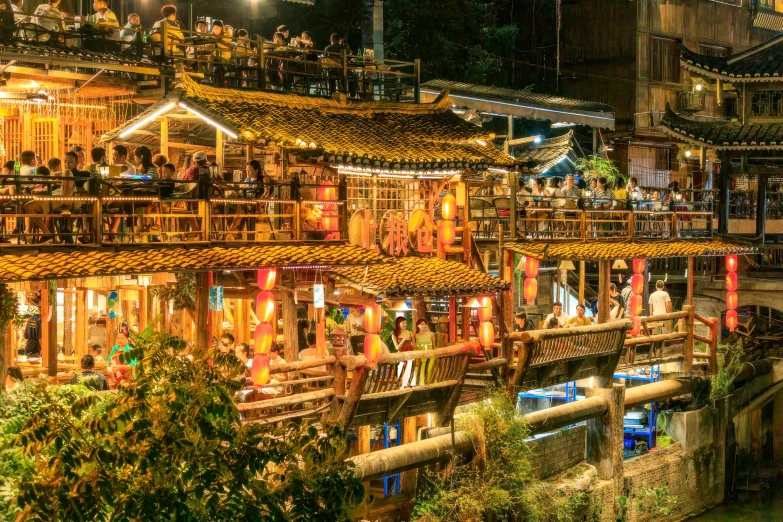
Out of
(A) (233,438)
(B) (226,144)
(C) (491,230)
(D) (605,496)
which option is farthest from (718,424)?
(A) (233,438)

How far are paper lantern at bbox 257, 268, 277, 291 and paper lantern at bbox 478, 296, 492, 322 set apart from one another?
4939 mm

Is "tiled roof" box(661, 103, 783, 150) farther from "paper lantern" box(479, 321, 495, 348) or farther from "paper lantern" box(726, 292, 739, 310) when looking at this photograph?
"paper lantern" box(479, 321, 495, 348)

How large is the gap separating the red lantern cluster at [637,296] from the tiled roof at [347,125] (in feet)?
17.2

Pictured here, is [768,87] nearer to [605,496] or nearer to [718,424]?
[718,424]

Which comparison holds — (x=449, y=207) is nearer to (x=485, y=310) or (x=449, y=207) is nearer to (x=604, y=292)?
(x=485, y=310)

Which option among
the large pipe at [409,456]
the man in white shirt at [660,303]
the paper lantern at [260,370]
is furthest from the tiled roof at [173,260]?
the man in white shirt at [660,303]

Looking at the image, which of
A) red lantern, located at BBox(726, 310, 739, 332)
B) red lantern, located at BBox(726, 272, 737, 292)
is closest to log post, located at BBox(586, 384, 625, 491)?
red lantern, located at BBox(726, 310, 739, 332)

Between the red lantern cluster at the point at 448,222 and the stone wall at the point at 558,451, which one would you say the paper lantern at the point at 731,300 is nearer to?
the stone wall at the point at 558,451

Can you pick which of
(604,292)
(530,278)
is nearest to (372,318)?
(530,278)

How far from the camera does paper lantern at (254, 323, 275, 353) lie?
17.3 m

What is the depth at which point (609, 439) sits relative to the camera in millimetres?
22469

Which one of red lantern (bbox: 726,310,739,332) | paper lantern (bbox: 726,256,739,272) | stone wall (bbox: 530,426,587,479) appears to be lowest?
stone wall (bbox: 530,426,587,479)

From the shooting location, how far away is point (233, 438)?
1058 cm

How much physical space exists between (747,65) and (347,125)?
1213 centimetres
